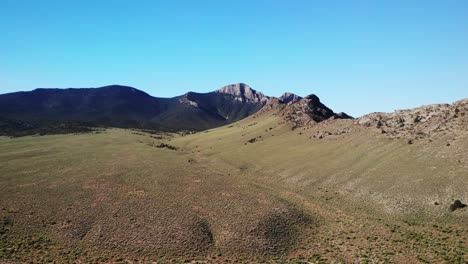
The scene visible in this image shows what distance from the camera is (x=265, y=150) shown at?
118m

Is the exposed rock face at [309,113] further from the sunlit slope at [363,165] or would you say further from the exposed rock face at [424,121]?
the exposed rock face at [424,121]

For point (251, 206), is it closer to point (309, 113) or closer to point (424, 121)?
point (424, 121)

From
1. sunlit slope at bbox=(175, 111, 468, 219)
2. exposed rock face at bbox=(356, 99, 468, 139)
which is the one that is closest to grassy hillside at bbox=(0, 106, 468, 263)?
sunlit slope at bbox=(175, 111, 468, 219)

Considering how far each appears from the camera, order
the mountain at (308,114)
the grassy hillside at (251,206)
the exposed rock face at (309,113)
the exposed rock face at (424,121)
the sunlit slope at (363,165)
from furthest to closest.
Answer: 1. the exposed rock face at (309,113)
2. the mountain at (308,114)
3. the exposed rock face at (424,121)
4. the sunlit slope at (363,165)
5. the grassy hillside at (251,206)

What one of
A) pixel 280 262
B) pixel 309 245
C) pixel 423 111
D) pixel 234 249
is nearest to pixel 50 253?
pixel 234 249

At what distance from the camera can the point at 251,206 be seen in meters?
64.0

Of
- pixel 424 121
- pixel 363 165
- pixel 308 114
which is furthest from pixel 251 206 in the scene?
pixel 308 114

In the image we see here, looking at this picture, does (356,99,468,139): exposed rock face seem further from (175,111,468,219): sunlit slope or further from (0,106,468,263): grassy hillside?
(0,106,468,263): grassy hillside

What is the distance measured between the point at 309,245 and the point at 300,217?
9.42 metres

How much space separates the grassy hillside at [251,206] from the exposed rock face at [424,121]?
4.31 m

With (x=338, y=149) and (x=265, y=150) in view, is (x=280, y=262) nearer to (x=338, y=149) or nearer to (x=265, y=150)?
(x=338, y=149)

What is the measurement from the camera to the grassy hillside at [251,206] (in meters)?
46.8

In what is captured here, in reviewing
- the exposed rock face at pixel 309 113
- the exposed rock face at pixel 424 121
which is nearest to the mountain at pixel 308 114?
the exposed rock face at pixel 309 113

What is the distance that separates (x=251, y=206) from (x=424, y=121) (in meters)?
54.8
